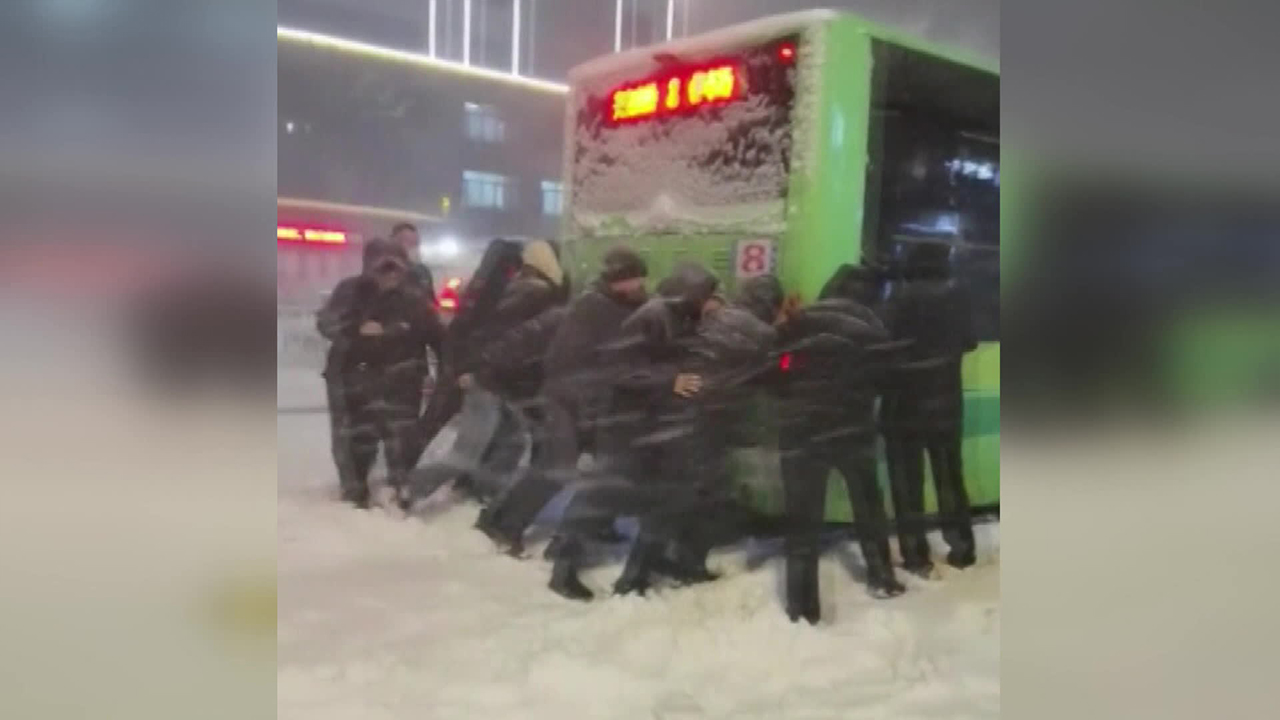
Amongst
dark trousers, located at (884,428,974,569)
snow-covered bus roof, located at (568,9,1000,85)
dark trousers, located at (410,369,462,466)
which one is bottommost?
dark trousers, located at (884,428,974,569)

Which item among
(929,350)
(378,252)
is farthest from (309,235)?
(929,350)

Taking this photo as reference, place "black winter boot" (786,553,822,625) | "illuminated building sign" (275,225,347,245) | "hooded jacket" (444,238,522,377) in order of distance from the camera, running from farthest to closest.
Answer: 1. "black winter boot" (786,553,822,625)
2. "hooded jacket" (444,238,522,377)
3. "illuminated building sign" (275,225,347,245)

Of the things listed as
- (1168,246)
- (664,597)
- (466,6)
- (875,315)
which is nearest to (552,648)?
(664,597)

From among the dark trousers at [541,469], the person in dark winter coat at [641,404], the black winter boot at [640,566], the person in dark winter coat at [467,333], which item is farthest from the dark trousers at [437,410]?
the black winter boot at [640,566]

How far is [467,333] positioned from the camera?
1.28 meters

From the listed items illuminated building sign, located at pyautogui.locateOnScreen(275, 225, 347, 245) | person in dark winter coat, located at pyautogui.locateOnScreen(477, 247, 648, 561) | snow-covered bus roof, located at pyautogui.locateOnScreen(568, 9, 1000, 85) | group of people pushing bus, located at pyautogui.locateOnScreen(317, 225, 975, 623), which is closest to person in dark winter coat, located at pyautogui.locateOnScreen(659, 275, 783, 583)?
group of people pushing bus, located at pyautogui.locateOnScreen(317, 225, 975, 623)

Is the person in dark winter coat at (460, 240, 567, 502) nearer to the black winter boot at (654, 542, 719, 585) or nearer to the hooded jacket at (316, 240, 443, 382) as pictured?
the hooded jacket at (316, 240, 443, 382)

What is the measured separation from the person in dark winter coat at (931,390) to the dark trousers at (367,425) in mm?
677

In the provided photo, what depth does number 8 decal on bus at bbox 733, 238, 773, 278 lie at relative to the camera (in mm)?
1326

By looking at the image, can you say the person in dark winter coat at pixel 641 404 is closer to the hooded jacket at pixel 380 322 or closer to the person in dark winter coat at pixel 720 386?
the person in dark winter coat at pixel 720 386

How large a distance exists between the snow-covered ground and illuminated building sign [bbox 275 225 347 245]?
22cm

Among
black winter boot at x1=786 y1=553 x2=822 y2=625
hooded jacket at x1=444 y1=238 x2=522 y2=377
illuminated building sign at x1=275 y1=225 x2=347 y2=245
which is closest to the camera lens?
illuminated building sign at x1=275 y1=225 x2=347 y2=245

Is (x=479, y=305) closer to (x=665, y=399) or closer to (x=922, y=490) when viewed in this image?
(x=665, y=399)

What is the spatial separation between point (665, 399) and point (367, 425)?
A: 41cm
